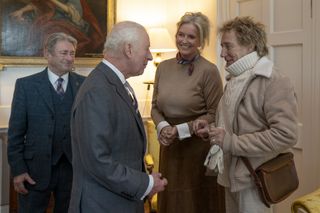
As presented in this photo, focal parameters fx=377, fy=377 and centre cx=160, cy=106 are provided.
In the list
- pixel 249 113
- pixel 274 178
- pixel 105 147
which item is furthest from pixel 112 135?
pixel 274 178

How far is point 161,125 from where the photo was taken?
2.29 m

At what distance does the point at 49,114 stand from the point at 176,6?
2501 mm

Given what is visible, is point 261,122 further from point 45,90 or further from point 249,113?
point 45,90

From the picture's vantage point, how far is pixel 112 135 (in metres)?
1.40

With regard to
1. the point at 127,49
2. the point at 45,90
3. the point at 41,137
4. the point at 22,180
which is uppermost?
the point at 127,49

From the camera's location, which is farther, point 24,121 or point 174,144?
point 174,144

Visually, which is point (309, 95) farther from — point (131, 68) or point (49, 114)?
point (49, 114)

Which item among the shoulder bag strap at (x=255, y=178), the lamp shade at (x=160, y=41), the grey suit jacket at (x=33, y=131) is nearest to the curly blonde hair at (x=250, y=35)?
the shoulder bag strap at (x=255, y=178)

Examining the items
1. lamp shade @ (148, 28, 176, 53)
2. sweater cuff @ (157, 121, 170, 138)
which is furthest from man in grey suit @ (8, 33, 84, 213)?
lamp shade @ (148, 28, 176, 53)

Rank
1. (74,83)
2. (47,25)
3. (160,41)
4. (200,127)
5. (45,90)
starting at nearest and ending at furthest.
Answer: (200,127)
(45,90)
(74,83)
(47,25)
(160,41)

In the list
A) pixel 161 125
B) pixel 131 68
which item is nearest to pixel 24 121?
pixel 161 125

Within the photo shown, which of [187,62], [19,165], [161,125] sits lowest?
[19,165]

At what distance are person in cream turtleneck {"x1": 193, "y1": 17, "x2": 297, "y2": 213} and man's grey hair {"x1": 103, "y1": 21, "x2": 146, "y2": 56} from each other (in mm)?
532

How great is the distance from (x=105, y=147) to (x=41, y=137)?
0.91m
